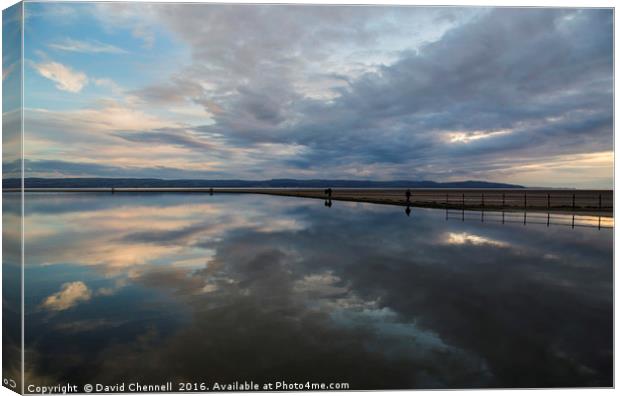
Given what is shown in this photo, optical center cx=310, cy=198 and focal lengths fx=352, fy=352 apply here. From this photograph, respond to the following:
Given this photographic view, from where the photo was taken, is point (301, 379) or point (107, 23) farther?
point (107, 23)

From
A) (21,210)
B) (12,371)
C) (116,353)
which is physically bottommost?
(12,371)

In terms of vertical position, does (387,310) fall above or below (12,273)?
below

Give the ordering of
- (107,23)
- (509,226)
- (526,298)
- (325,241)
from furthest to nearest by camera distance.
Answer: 1. (509,226)
2. (325,241)
3. (526,298)
4. (107,23)

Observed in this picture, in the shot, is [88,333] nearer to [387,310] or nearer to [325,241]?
[387,310]

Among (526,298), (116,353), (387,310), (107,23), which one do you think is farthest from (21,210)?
(526,298)

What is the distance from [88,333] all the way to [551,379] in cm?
960

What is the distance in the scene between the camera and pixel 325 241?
18.9 m

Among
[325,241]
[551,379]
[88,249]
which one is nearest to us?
[551,379]

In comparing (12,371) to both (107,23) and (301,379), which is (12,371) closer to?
(301,379)

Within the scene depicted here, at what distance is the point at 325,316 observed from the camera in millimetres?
8484

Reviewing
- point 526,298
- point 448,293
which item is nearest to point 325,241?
point 448,293

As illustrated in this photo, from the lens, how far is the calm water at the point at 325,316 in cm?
668

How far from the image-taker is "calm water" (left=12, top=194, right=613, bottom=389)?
6680mm

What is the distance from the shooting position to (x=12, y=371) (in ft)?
24.2
